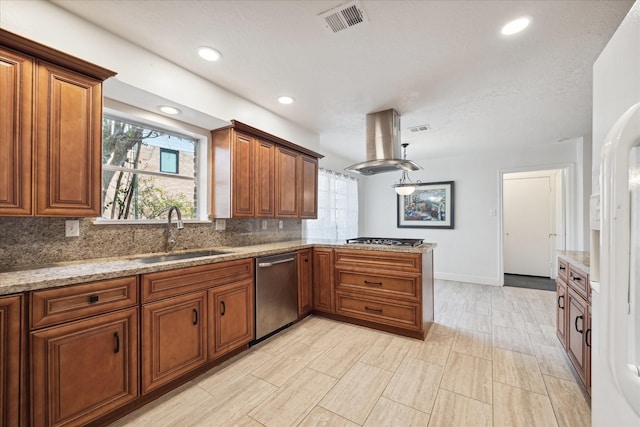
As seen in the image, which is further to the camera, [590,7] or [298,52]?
[298,52]

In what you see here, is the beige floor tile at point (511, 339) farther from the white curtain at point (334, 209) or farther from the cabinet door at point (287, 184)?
the white curtain at point (334, 209)

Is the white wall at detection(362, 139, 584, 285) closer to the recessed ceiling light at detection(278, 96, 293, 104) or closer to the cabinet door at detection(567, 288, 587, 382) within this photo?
the cabinet door at detection(567, 288, 587, 382)

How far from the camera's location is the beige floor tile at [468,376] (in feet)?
→ 6.15

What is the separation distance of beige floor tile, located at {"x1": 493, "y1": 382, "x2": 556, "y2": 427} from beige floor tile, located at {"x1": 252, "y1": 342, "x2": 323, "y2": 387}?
1342mm

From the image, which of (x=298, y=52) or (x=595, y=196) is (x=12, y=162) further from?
(x=595, y=196)

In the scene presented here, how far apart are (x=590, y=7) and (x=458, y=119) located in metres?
1.82

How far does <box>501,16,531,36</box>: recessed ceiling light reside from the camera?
68.4 inches

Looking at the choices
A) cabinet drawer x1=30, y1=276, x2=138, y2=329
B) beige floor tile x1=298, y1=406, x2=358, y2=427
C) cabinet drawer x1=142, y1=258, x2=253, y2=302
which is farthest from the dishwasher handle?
beige floor tile x1=298, y1=406, x2=358, y2=427

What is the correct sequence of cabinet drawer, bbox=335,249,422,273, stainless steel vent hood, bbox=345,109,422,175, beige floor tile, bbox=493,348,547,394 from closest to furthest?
beige floor tile, bbox=493,348,547,394
cabinet drawer, bbox=335,249,422,273
stainless steel vent hood, bbox=345,109,422,175

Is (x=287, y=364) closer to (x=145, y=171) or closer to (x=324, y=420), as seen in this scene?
(x=324, y=420)

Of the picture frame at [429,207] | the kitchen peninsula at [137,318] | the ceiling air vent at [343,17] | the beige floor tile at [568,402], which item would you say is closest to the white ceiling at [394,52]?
the ceiling air vent at [343,17]

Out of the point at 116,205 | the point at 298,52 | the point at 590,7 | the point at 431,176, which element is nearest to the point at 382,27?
the point at 298,52

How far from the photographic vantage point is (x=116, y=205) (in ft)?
7.53

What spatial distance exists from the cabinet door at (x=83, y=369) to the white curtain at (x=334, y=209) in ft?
9.07
